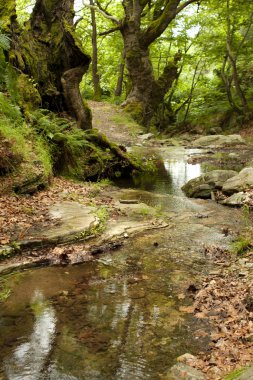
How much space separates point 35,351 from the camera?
10.3ft

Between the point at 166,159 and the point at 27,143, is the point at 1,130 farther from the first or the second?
the point at 166,159

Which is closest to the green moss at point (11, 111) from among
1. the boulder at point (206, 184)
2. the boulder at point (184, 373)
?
the boulder at point (206, 184)

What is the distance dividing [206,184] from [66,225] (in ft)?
15.7

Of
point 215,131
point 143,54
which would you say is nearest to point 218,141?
point 215,131

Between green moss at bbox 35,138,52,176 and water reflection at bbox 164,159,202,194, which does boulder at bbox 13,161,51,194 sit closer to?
green moss at bbox 35,138,52,176

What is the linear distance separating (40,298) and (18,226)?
1750 mm

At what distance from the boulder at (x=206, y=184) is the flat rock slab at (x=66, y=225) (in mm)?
3438

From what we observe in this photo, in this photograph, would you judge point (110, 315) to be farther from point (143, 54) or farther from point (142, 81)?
point (142, 81)

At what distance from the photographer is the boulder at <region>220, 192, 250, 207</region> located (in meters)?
7.97

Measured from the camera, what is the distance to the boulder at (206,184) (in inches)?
370

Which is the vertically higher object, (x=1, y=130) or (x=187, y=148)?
(x=1, y=130)

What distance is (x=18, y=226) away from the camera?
5582 mm

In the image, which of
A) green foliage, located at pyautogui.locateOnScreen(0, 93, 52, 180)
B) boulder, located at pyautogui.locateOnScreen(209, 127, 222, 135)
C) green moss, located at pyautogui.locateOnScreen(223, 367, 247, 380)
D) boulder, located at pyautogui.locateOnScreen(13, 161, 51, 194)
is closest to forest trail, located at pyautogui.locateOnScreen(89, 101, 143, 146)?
boulder, located at pyautogui.locateOnScreen(209, 127, 222, 135)

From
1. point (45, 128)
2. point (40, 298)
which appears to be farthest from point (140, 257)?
point (45, 128)
